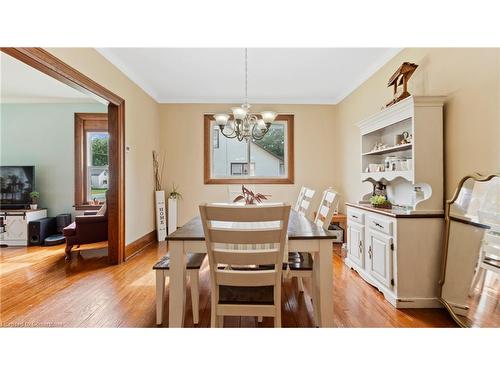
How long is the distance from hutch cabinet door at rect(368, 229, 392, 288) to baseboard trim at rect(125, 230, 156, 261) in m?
3.18

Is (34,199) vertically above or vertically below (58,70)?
below

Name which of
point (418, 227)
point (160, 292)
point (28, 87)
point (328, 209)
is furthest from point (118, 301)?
point (28, 87)

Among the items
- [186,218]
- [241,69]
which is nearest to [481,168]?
[241,69]

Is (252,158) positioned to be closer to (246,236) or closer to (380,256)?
(380,256)

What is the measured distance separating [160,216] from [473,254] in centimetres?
435

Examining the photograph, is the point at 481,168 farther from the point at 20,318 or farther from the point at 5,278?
the point at 5,278

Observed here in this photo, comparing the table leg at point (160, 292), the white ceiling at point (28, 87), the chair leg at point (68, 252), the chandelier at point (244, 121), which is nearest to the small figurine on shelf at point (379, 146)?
the chandelier at point (244, 121)

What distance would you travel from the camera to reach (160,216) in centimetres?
473

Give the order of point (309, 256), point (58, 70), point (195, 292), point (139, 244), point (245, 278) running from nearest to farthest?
point (245, 278) < point (195, 292) < point (309, 256) < point (58, 70) < point (139, 244)

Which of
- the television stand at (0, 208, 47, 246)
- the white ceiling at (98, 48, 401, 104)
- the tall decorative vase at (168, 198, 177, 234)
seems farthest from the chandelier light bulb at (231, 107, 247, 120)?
the television stand at (0, 208, 47, 246)

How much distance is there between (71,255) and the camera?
3.88 m

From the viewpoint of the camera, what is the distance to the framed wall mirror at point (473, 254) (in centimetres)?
173
